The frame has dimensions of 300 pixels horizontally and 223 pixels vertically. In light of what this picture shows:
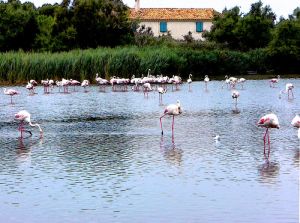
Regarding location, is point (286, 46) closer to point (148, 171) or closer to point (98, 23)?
point (98, 23)

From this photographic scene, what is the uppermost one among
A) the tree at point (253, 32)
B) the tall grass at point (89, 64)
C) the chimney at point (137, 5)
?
the chimney at point (137, 5)

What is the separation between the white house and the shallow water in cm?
6341

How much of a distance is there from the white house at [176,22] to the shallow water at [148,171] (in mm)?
63406

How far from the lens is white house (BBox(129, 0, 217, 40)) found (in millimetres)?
86062

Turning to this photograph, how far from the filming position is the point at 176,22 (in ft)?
283

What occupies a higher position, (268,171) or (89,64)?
(89,64)

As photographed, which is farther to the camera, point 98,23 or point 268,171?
point 98,23

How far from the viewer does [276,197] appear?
10.3 m

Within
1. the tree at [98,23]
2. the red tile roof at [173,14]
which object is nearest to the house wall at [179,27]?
the red tile roof at [173,14]

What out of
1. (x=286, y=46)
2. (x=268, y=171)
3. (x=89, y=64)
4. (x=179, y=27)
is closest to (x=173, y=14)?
(x=179, y=27)

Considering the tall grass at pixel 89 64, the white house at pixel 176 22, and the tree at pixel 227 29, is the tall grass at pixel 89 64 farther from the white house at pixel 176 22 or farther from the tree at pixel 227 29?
the white house at pixel 176 22

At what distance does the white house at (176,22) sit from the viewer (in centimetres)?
8606

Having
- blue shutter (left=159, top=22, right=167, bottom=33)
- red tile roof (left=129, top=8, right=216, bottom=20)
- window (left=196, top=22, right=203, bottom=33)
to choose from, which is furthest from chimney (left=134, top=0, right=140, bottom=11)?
window (left=196, top=22, right=203, bottom=33)

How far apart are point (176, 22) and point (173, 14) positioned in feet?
3.73
